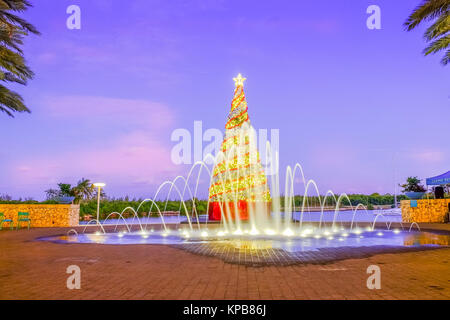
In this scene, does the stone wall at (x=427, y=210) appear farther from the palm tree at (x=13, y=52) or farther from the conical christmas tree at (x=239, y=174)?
the palm tree at (x=13, y=52)

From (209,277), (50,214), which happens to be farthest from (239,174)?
(209,277)

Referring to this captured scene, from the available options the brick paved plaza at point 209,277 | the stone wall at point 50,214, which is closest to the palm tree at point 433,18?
the brick paved plaza at point 209,277

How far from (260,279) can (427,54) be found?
49.0ft

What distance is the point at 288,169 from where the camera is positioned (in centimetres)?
1786

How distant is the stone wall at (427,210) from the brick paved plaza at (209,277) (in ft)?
46.6

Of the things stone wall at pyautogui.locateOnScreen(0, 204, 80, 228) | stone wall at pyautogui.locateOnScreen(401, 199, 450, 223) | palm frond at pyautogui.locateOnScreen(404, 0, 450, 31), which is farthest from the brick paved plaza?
stone wall at pyautogui.locateOnScreen(401, 199, 450, 223)

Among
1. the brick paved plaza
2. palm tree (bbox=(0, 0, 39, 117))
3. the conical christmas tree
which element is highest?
palm tree (bbox=(0, 0, 39, 117))

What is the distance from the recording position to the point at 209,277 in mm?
5566

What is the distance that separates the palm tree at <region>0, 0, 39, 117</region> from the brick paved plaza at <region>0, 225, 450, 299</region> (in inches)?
407

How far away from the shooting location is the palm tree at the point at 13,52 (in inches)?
534

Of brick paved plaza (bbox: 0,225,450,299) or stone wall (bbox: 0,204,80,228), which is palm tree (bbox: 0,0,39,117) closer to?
stone wall (bbox: 0,204,80,228)

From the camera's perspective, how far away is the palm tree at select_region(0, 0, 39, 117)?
44.5 feet
